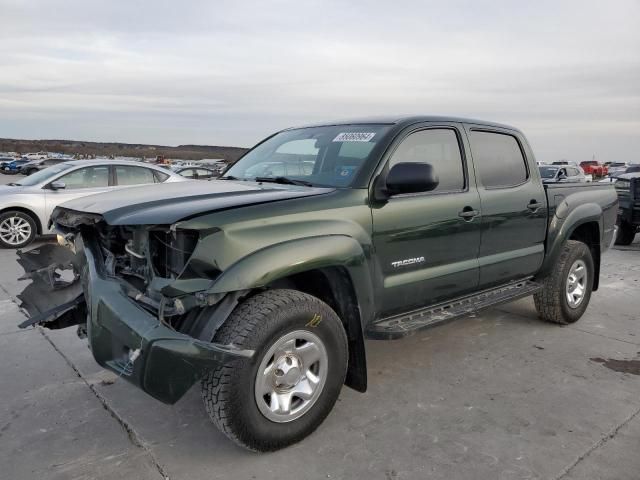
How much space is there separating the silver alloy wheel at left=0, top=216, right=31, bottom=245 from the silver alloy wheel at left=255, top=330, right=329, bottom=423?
26.8 ft

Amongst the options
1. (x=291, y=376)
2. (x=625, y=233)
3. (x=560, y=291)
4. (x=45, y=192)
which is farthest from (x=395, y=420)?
(x=625, y=233)

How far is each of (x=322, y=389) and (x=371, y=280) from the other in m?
0.70

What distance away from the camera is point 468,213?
12.9 feet

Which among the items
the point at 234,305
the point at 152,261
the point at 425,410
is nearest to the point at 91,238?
the point at 152,261

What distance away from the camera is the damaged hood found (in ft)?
9.11

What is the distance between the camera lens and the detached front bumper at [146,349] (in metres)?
2.51

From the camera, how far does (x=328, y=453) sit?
9.71ft

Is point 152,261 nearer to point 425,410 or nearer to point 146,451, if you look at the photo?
point 146,451

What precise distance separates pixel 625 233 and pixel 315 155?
29.8 ft

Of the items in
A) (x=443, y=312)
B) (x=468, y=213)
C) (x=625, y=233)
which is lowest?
(x=625, y=233)

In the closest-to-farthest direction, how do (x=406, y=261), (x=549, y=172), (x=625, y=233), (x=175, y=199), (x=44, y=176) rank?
1. (x=175, y=199)
2. (x=406, y=261)
3. (x=44, y=176)
4. (x=625, y=233)
5. (x=549, y=172)

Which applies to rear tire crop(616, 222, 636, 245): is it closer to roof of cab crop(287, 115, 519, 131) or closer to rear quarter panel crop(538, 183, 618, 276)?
rear quarter panel crop(538, 183, 618, 276)

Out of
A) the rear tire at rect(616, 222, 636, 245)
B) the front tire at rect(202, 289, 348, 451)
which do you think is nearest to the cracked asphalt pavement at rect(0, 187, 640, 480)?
the front tire at rect(202, 289, 348, 451)

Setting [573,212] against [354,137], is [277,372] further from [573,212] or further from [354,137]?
[573,212]
